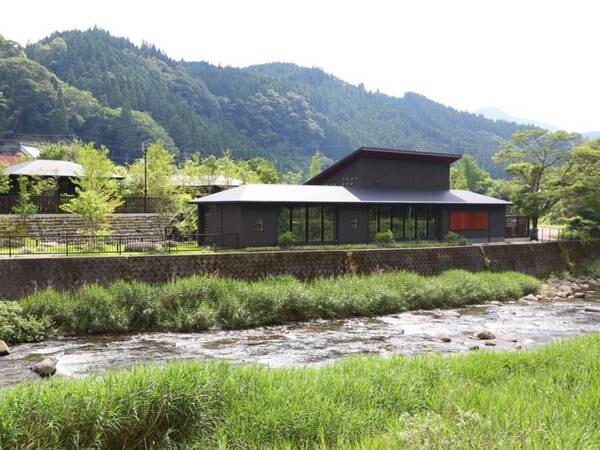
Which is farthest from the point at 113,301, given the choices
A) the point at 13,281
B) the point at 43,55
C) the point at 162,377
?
the point at 43,55

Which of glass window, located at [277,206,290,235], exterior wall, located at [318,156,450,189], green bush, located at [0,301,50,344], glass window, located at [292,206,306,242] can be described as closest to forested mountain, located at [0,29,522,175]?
exterior wall, located at [318,156,450,189]

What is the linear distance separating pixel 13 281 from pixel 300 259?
412 inches

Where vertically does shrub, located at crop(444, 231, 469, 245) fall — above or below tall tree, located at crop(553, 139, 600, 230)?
below

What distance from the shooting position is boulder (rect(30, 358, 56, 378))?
11.3 meters

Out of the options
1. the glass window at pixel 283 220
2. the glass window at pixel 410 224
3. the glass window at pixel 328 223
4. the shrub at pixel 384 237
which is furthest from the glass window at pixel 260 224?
the glass window at pixel 410 224

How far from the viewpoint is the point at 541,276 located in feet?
92.1

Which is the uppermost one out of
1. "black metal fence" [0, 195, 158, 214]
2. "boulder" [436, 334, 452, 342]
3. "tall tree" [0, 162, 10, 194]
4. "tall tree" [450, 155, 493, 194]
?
"tall tree" [450, 155, 493, 194]

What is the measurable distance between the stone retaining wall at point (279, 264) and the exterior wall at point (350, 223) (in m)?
4.85

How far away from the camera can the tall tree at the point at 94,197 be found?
26.8 meters

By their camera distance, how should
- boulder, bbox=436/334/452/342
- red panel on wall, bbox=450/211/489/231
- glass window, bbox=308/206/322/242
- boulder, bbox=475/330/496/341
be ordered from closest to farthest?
boulder, bbox=436/334/452/342
boulder, bbox=475/330/496/341
glass window, bbox=308/206/322/242
red panel on wall, bbox=450/211/489/231

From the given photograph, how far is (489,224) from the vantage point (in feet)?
107

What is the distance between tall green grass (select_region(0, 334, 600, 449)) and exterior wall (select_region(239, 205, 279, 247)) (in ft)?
53.9

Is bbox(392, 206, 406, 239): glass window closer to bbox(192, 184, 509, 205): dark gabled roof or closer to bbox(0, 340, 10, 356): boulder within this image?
bbox(192, 184, 509, 205): dark gabled roof

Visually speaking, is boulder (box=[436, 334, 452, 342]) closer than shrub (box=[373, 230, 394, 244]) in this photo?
Yes
